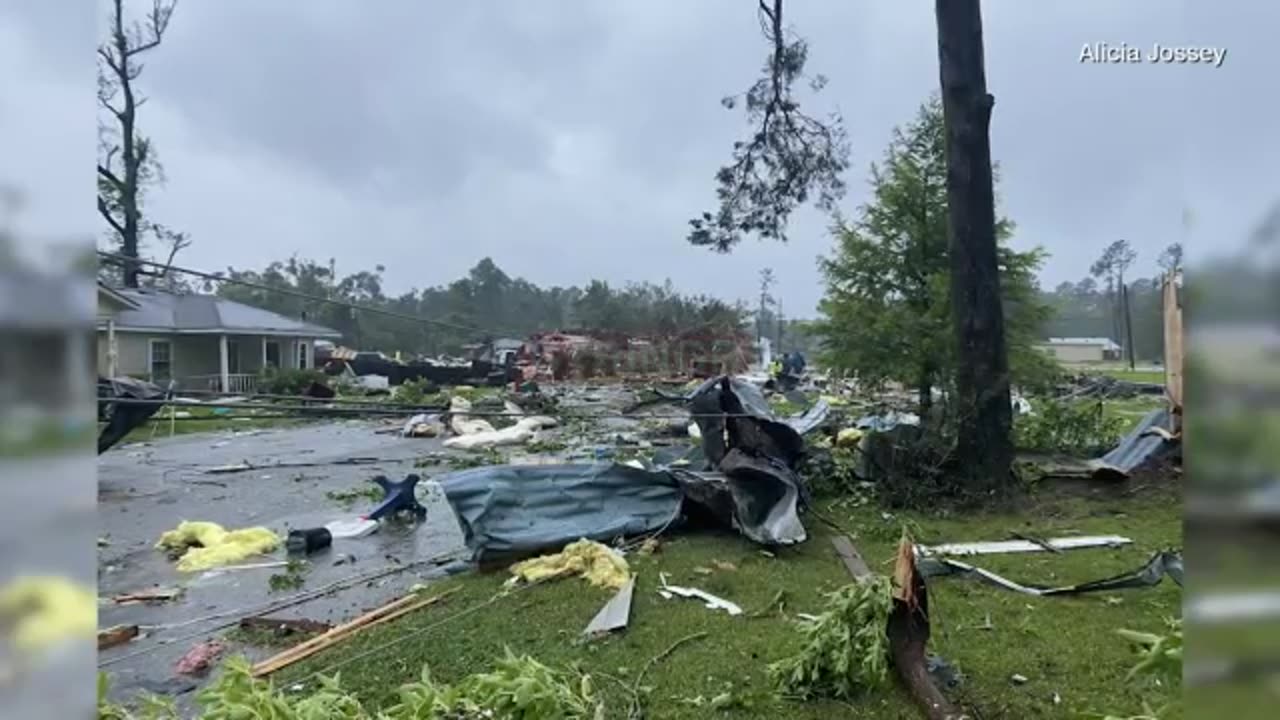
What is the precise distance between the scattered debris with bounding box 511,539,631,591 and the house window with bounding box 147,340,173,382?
54.8ft

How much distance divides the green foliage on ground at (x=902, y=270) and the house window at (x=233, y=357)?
1800 cm

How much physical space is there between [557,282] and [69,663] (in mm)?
46028

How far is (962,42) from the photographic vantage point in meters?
6.77

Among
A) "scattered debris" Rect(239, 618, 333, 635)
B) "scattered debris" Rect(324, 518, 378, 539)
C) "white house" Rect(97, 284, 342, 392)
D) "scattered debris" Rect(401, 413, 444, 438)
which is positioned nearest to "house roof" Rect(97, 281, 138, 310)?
"scattered debris" Rect(239, 618, 333, 635)

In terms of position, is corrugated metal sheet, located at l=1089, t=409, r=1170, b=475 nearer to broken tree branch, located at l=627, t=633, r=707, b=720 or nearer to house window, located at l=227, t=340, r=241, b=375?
broken tree branch, located at l=627, t=633, r=707, b=720

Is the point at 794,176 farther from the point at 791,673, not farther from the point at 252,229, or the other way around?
the point at 791,673

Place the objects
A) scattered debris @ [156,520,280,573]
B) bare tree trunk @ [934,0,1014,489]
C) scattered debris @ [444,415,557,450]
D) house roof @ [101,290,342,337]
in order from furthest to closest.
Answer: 1. house roof @ [101,290,342,337]
2. scattered debris @ [444,415,557,450]
3. bare tree trunk @ [934,0,1014,489]
4. scattered debris @ [156,520,280,573]

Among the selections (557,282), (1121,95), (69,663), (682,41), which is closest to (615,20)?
(682,41)

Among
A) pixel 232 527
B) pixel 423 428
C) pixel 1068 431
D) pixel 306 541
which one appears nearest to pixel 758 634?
pixel 306 541

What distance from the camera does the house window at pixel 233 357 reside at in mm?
21469

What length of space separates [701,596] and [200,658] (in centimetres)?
272

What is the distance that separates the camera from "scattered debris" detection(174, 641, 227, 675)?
12.5ft

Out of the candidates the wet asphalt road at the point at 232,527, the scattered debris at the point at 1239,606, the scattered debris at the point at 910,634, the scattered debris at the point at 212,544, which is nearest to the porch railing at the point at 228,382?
the wet asphalt road at the point at 232,527

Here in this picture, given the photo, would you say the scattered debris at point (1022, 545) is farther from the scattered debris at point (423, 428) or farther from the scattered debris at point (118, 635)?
the scattered debris at point (423, 428)
